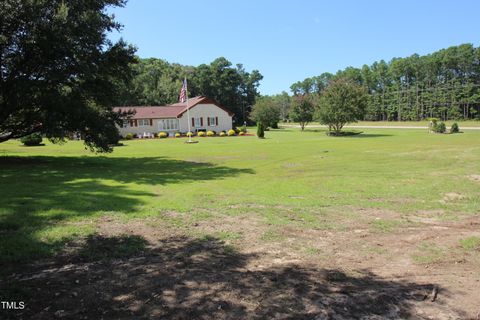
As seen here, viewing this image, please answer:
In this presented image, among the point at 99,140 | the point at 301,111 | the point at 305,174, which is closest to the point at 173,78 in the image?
the point at 301,111

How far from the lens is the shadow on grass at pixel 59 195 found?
18.6 feet

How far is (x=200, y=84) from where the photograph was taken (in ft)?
266

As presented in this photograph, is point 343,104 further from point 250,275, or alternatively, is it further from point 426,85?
point 426,85

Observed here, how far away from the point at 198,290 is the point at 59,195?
6.64m

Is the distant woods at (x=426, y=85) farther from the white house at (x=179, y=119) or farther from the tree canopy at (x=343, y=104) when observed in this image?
the tree canopy at (x=343, y=104)

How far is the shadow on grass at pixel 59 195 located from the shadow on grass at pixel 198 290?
86 centimetres

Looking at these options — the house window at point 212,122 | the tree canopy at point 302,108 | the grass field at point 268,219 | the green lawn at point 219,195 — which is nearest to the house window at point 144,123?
the house window at point 212,122

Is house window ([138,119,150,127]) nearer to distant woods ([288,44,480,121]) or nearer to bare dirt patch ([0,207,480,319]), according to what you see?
distant woods ([288,44,480,121])

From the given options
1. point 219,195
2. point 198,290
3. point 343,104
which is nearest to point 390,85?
point 343,104

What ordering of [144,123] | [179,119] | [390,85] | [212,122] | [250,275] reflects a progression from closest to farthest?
[250,275]
[144,123]
[179,119]
[212,122]
[390,85]

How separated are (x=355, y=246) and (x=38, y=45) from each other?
15.6 meters

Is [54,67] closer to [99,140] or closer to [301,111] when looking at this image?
[99,140]

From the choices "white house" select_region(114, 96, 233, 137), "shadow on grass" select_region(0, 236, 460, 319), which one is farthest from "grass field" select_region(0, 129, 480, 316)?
"white house" select_region(114, 96, 233, 137)

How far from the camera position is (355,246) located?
19.9ft
